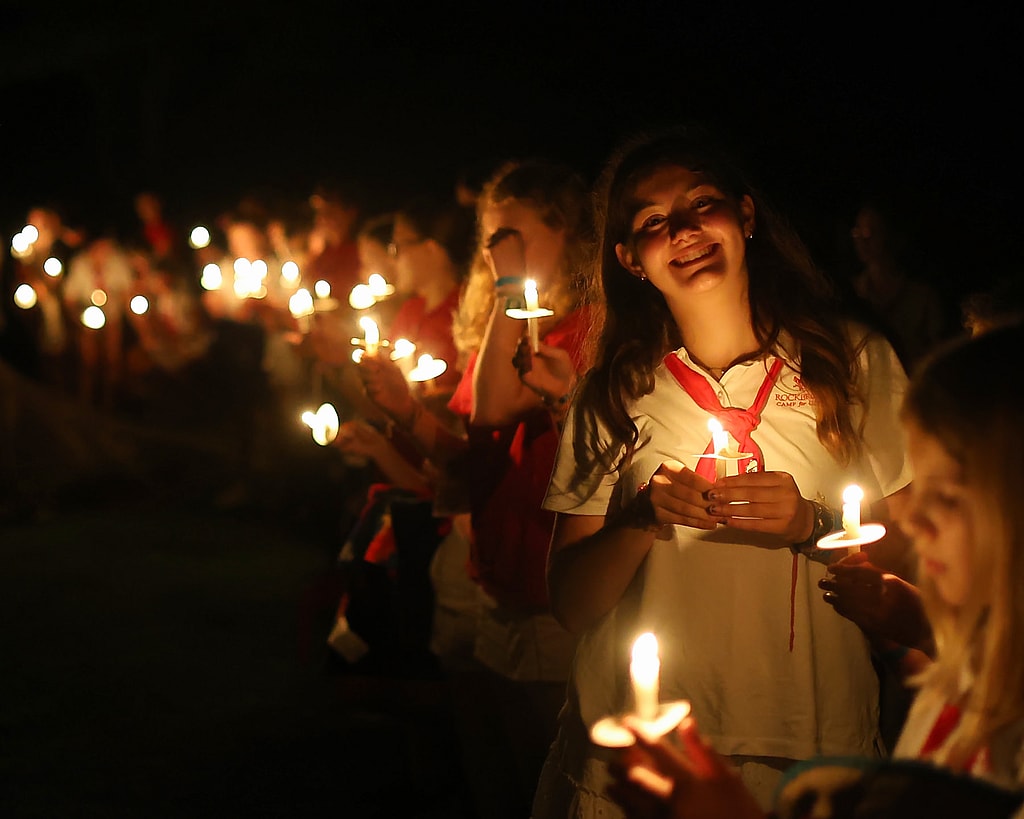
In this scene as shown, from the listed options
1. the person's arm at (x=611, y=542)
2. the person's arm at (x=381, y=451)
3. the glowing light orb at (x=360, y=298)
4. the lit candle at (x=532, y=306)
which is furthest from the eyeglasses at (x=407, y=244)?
the person's arm at (x=611, y=542)

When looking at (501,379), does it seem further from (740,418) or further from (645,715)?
(645,715)

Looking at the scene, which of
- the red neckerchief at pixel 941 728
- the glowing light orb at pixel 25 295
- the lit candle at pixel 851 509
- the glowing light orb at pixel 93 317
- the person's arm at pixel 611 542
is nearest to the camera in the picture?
the red neckerchief at pixel 941 728

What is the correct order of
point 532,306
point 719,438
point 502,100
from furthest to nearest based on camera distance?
point 502,100 → point 532,306 → point 719,438

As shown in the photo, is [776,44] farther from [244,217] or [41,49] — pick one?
[41,49]

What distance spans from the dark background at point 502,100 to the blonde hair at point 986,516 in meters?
1.27

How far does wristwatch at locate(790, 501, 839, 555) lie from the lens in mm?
2178

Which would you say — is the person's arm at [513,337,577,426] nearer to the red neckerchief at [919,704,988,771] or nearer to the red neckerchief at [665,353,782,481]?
the red neckerchief at [665,353,782,481]

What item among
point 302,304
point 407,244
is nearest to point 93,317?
point 407,244

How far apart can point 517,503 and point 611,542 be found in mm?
1231

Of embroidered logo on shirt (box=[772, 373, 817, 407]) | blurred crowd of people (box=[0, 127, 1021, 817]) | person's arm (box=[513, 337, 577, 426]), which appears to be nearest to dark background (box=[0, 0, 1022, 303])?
blurred crowd of people (box=[0, 127, 1021, 817])

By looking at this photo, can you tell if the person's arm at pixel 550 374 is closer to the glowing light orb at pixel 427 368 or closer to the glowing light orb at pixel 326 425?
the glowing light orb at pixel 427 368

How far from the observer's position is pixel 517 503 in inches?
139

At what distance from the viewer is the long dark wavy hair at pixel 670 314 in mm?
2371

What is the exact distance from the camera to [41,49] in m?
19.0
